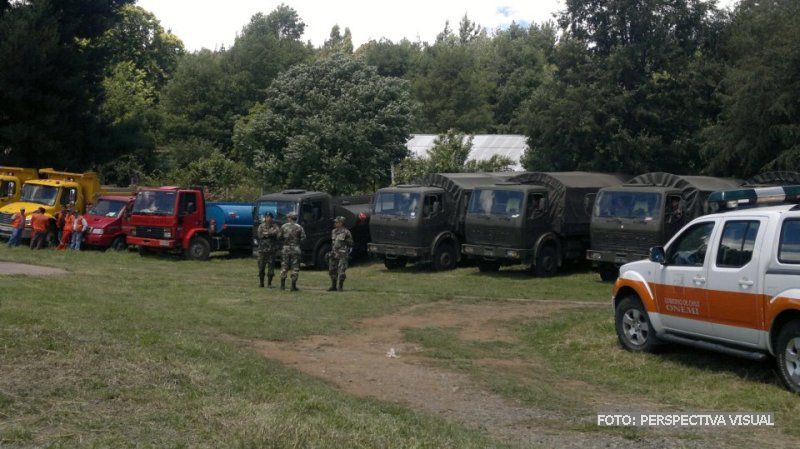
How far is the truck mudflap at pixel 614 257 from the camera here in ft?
69.8

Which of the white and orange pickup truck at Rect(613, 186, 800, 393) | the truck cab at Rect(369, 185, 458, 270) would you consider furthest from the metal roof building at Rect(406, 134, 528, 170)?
the white and orange pickup truck at Rect(613, 186, 800, 393)

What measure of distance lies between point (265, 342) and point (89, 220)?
18341mm

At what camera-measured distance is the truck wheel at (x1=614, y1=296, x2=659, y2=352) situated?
11750mm

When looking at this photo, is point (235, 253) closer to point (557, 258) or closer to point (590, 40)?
point (557, 258)

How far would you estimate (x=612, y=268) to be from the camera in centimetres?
2280

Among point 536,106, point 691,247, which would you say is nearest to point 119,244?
point 536,106

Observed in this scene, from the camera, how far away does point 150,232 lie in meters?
27.3

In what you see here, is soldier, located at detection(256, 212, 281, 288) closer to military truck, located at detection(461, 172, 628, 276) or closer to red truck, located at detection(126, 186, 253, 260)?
military truck, located at detection(461, 172, 628, 276)

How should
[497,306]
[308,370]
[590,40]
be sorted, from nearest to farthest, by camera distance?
[308,370], [497,306], [590,40]

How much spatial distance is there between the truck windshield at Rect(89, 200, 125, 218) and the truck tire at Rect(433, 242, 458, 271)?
10.9 meters

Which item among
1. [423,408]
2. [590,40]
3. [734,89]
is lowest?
[423,408]

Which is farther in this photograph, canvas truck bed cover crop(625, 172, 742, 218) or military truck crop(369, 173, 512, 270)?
military truck crop(369, 173, 512, 270)

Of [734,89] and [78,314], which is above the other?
[734,89]

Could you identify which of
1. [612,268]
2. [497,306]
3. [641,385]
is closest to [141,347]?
[641,385]
